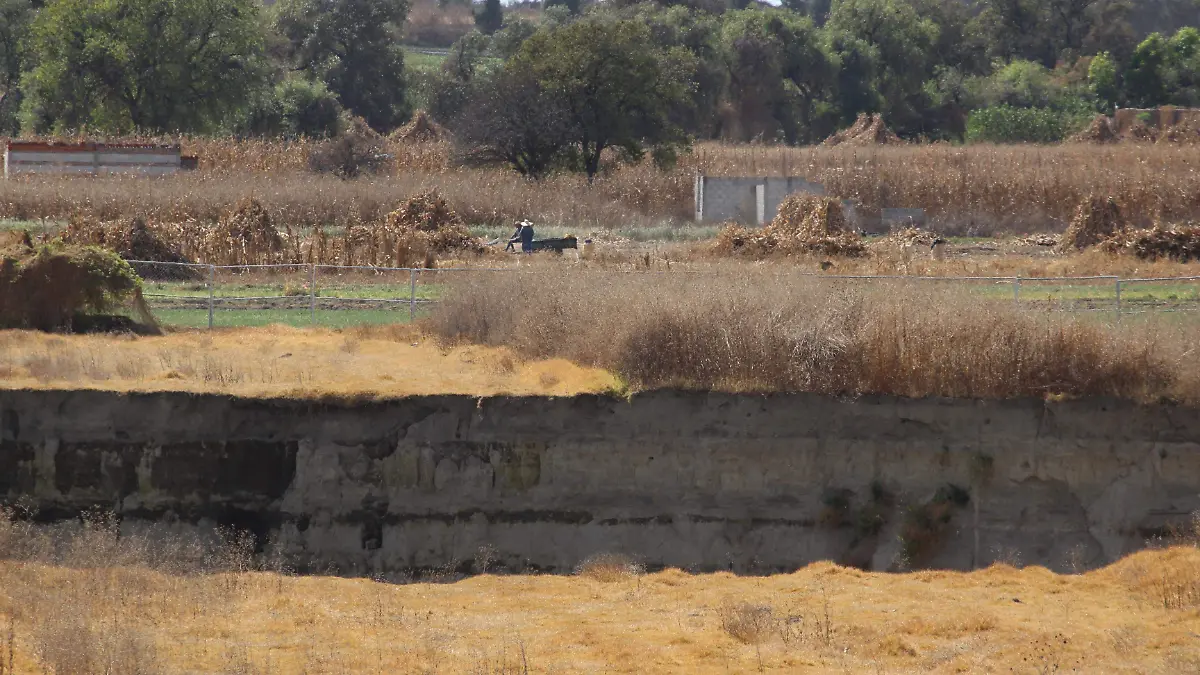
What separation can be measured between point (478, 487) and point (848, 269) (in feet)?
40.7

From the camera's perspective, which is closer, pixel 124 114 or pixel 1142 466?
pixel 1142 466

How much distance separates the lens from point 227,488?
1905 cm

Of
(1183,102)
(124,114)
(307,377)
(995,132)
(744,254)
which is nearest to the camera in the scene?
(307,377)

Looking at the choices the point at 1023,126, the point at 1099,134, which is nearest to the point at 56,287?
the point at 1099,134

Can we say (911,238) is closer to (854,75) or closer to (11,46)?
(854,75)

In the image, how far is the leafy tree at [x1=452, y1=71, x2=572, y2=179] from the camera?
47.6m

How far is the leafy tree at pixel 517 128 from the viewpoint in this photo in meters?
47.6

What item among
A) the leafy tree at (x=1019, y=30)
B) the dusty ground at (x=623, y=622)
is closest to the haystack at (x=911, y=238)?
the dusty ground at (x=623, y=622)

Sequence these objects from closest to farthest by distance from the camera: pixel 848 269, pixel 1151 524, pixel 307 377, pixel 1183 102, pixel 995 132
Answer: pixel 1151 524
pixel 307 377
pixel 848 269
pixel 995 132
pixel 1183 102

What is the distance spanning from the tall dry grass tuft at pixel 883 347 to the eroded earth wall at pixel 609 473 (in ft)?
0.96

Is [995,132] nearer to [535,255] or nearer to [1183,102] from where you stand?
[1183,102]

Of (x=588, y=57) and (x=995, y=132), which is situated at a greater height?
(x=588, y=57)

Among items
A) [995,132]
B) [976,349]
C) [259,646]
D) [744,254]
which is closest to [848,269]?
[744,254]

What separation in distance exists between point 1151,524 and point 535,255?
15.2 m
